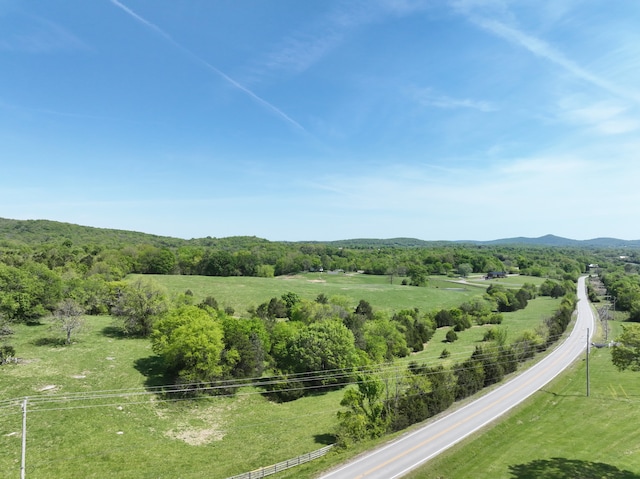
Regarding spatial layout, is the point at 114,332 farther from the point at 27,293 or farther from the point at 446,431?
the point at 446,431

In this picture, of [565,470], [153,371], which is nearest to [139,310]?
[153,371]

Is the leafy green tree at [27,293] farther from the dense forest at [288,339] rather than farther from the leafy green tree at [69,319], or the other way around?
the leafy green tree at [69,319]

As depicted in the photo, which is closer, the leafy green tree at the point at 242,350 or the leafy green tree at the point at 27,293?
the leafy green tree at the point at 242,350

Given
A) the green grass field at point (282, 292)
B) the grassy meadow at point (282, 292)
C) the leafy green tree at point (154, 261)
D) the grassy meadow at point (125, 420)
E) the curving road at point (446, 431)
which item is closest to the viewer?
the curving road at point (446, 431)

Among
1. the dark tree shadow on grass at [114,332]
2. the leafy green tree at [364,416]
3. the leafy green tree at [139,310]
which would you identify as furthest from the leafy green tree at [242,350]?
the leafy green tree at [364,416]

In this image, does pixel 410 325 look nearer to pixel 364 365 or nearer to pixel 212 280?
pixel 364 365

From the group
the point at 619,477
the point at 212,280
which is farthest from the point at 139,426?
the point at 212,280
